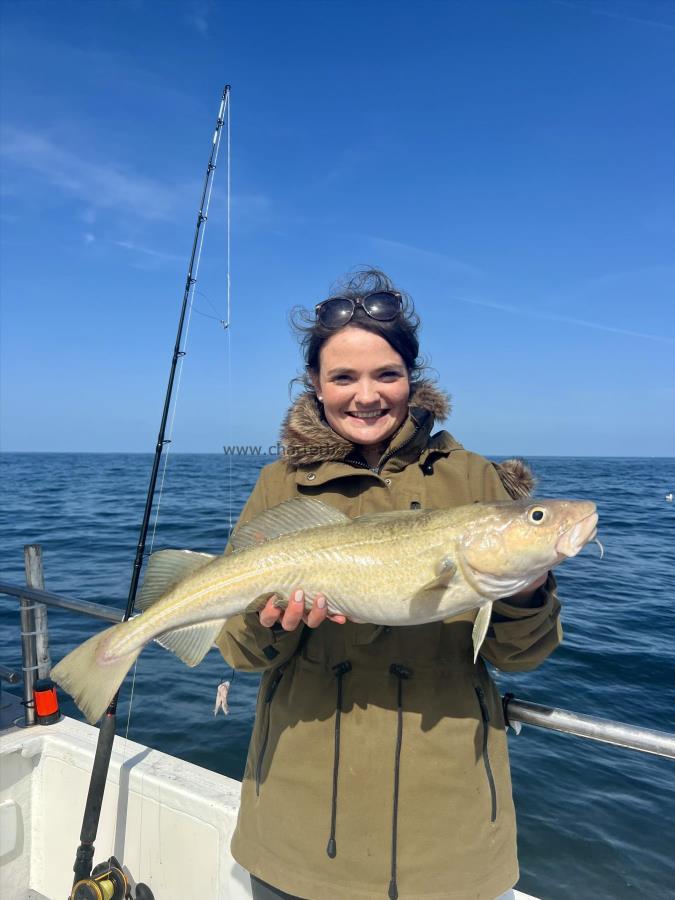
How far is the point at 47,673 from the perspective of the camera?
4543 millimetres

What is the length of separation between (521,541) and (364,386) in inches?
38.4

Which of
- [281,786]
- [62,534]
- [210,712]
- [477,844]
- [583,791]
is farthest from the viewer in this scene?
[62,534]

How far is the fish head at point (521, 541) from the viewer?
2330 mm

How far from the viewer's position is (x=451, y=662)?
240cm

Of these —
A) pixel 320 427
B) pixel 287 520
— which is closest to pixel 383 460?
pixel 320 427

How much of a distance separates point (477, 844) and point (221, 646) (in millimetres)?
1286

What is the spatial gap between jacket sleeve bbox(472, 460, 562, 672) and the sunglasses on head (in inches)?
55.9

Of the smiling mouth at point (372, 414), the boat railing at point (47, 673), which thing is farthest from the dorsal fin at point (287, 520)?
the boat railing at point (47, 673)

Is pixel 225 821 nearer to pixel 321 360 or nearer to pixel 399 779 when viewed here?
pixel 399 779

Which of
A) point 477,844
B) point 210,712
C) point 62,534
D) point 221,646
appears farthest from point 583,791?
point 62,534

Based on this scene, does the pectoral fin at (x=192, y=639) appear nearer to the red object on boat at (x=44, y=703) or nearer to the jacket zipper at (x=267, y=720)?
the jacket zipper at (x=267, y=720)

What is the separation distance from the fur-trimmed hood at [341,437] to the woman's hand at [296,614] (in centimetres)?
66

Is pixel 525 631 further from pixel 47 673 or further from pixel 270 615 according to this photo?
pixel 47 673

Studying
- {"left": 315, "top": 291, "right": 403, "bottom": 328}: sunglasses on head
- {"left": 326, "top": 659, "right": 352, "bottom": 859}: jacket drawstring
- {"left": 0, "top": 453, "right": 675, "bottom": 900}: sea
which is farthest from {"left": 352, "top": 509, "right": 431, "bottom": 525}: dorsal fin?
{"left": 0, "top": 453, "right": 675, "bottom": 900}: sea
